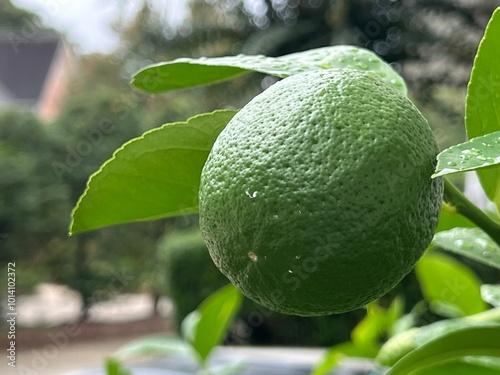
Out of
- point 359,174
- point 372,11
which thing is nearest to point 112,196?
point 359,174

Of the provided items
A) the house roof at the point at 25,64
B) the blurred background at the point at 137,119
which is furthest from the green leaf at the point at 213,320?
the house roof at the point at 25,64

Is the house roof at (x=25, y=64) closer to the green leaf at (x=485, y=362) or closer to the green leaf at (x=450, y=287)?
the green leaf at (x=450, y=287)

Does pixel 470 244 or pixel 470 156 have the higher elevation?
pixel 470 156

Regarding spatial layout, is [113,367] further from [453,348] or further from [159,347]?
[453,348]

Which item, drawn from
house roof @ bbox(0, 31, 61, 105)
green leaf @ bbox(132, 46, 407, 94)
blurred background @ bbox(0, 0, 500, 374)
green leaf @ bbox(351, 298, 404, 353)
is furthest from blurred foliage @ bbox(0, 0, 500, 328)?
green leaf @ bbox(132, 46, 407, 94)

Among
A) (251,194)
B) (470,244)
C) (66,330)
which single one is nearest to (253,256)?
(251,194)
